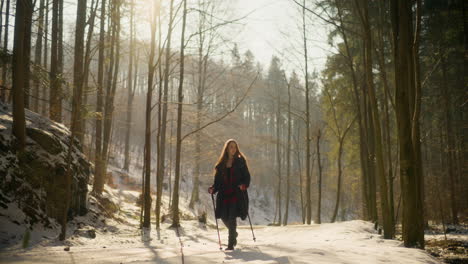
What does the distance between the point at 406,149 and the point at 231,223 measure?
3.31 m

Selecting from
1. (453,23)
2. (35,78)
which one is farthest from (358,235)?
(453,23)

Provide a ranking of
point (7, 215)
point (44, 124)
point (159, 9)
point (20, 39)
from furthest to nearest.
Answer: point (159, 9) < point (44, 124) < point (20, 39) < point (7, 215)

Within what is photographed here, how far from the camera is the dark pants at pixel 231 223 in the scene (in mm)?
5438

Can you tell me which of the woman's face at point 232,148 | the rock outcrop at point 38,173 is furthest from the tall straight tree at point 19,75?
the woman's face at point 232,148

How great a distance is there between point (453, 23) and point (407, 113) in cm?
1341

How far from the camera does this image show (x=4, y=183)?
18.4 feet

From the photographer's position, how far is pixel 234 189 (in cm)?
583

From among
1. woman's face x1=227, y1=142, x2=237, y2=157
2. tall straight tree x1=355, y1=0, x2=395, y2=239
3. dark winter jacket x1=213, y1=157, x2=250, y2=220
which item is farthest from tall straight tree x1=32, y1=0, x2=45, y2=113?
tall straight tree x1=355, y1=0, x2=395, y2=239

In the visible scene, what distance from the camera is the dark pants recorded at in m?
5.44

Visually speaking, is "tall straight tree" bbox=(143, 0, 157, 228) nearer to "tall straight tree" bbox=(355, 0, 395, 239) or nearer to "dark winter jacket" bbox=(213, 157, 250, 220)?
"dark winter jacket" bbox=(213, 157, 250, 220)

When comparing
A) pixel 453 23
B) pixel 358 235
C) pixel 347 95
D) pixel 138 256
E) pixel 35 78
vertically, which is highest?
pixel 453 23

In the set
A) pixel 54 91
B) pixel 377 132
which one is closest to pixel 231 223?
pixel 377 132

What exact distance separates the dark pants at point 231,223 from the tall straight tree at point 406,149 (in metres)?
3.02

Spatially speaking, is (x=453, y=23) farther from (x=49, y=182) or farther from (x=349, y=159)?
(x=49, y=182)
